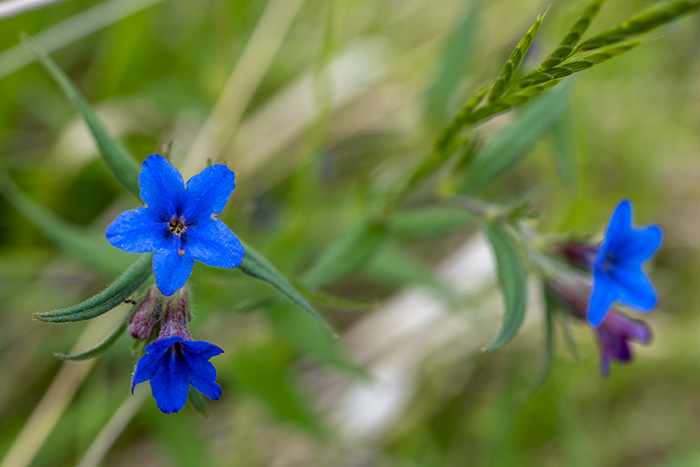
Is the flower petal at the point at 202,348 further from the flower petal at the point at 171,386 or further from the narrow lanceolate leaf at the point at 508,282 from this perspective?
the narrow lanceolate leaf at the point at 508,282

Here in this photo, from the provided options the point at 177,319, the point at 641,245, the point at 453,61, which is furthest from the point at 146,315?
the point at 453,61

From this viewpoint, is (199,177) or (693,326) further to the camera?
(693,326)

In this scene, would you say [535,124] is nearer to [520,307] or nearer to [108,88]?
[520,307]

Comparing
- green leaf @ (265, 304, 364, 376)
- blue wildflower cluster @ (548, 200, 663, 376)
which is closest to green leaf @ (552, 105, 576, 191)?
blue wildflower cluster @ (548, 200, 663, 376)

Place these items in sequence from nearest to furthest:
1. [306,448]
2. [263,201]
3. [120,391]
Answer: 1. [120,391]
2. [306,448]
3. [263,201]

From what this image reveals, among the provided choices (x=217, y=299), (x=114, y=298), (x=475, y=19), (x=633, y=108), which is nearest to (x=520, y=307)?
(x=114, y=298)

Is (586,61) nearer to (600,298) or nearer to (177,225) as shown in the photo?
(600,298)
